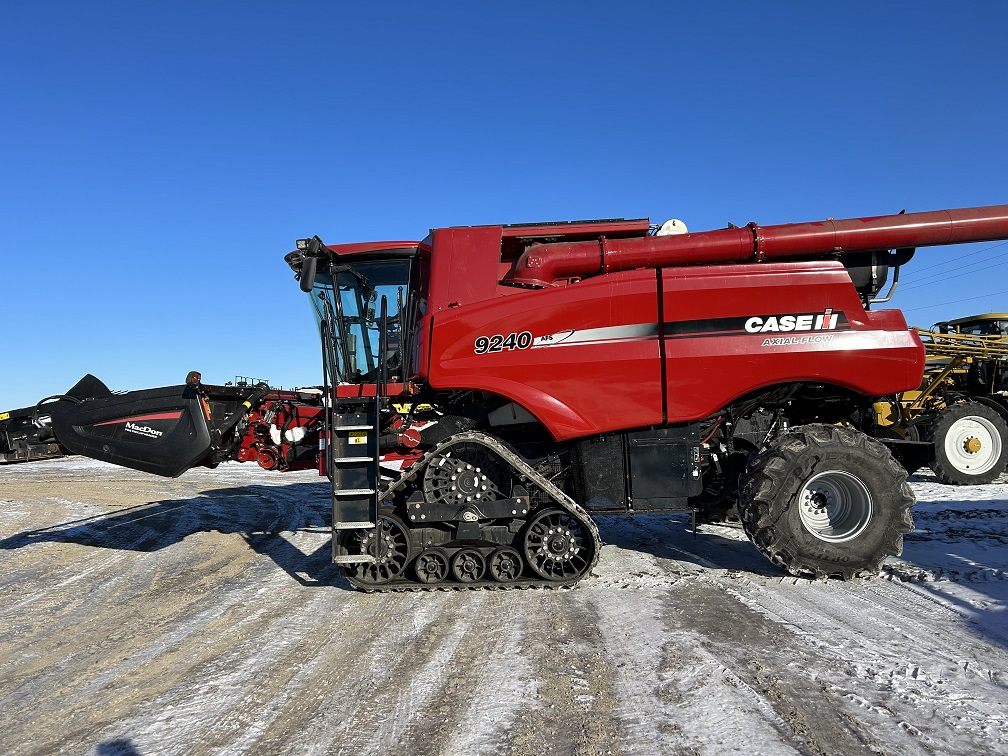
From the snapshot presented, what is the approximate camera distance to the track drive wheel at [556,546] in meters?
4.75

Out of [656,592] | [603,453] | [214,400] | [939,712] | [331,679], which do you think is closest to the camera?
[939,712]

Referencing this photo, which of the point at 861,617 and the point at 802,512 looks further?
the point at 802,512

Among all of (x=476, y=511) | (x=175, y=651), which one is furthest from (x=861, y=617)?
(x=175, y=651)

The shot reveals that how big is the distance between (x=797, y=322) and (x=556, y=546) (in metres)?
2.69

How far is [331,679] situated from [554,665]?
127 centimetres

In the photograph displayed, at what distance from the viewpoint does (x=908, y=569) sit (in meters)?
4.88

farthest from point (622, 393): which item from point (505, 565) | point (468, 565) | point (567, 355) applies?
point (468, 565)

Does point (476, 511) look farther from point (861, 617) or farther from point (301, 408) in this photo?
point (861, 617)

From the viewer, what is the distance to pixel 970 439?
31.1 ft

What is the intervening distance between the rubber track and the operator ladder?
18cm

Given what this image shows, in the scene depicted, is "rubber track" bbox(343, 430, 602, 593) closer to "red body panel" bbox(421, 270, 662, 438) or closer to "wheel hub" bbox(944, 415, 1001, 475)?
"red body panel" bbox(421, 270, 662, 438)

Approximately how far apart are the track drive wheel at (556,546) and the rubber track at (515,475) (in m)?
0.05

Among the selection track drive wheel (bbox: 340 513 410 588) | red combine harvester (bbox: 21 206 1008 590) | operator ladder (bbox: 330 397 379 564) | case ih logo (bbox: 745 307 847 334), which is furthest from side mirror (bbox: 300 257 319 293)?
case ih logo (bbox: 745 307 847 334)

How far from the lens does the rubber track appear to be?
471 cm
